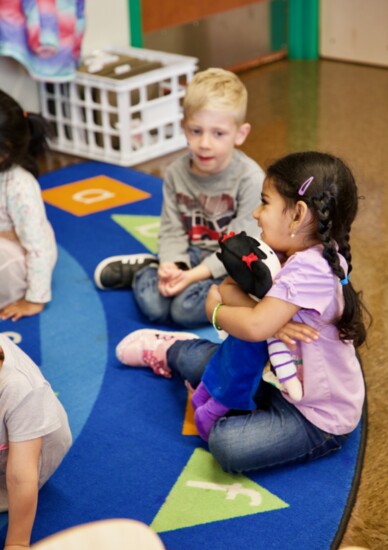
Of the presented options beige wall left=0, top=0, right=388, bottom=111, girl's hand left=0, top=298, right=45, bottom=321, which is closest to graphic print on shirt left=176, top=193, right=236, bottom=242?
girl's hand left=0, top=298, right=45, bottom=321

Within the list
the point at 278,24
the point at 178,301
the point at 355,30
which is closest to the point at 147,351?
the point at 178,301

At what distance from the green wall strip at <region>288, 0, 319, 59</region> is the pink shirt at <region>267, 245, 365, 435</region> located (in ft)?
9.11

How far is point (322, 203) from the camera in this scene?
1200 millimetres

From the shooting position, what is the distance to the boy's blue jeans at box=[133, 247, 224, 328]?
69.2 inches

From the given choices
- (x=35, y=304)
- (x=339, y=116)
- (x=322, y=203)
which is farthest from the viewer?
(x=339, y=116)

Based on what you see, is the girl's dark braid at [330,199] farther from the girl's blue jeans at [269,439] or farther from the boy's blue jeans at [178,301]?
the boy's blue jeans at [178,301]

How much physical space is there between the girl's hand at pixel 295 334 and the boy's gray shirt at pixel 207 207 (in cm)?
51

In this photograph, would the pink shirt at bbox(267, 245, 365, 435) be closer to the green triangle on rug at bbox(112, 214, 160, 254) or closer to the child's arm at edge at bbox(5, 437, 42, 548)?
the child's arm at edge at bbox(5, 437, 42, 548)

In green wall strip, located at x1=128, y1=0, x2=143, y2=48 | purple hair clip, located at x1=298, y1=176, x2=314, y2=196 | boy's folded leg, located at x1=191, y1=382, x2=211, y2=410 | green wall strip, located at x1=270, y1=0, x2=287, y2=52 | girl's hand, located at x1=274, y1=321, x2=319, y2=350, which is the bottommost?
boy's folded leg, located at x1=191, y1=382, x2=211, y2=410

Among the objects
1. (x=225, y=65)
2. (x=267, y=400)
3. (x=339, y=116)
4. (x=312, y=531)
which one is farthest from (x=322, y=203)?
(x=225, y=65)

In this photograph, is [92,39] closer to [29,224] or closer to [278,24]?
[278,24]

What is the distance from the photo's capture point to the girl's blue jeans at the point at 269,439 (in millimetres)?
1326

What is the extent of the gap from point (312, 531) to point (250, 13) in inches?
121

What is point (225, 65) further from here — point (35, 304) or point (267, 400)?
point (267, 400)
